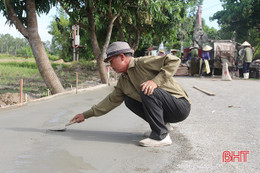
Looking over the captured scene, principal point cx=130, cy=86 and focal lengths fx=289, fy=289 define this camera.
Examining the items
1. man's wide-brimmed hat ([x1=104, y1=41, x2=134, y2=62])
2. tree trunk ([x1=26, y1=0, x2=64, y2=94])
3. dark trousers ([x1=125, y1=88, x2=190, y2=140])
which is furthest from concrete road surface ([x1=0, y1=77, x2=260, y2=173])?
tree trunk ([x1=26, y1=0, x2=64, y2=94])

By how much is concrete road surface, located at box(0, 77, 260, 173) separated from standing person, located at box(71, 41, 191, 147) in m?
0.27

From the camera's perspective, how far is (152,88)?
2861 millimetres

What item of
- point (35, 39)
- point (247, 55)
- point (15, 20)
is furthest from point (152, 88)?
point (247, 55)

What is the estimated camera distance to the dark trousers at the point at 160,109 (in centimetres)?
294

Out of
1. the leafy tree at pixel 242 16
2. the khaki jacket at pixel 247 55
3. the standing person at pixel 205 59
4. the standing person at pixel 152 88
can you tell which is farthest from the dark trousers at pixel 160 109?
the leafy tree at pixel 242 16

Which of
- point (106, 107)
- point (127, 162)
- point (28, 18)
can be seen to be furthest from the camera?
point (28, 18)

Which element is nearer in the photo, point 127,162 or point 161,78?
point 127,162

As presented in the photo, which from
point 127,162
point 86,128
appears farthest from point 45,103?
point 127,162

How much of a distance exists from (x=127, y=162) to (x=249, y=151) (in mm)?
1266

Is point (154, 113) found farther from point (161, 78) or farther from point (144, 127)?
point (144, 127)

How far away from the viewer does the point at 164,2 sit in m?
14.0

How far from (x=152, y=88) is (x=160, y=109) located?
28 centimetres

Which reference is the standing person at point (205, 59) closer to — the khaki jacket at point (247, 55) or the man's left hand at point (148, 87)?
the khaki jacket at point (247, 55)

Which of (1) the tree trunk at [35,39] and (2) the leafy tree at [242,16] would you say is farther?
(2) the leafy tree at [242,16]
